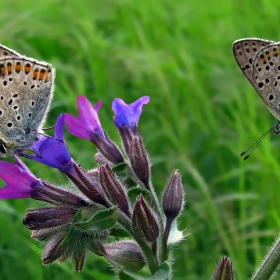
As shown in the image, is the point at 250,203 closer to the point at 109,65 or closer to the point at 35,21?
the point at 109,65

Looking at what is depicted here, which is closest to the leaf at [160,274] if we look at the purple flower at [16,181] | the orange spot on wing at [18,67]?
the purple flower at [16,181]

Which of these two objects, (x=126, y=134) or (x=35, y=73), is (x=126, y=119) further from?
(x=35, y=73)

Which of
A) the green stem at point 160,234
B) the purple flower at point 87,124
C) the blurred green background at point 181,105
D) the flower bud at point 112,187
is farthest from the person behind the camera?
the blurred green background at point 181,105

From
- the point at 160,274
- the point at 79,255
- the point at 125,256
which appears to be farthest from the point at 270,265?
the point at 79,255

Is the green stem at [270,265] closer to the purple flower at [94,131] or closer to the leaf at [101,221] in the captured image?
the leaf at [101,221]

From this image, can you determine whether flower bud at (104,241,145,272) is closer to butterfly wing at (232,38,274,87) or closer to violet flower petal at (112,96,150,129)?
violet flower petal at (112,96,150,129)
